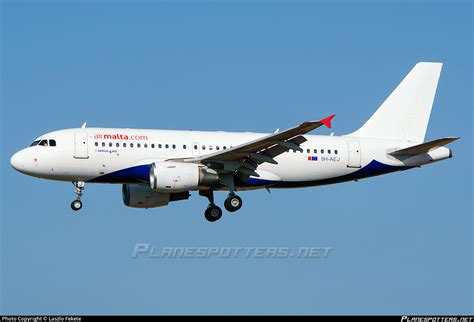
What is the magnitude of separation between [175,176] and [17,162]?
677cm

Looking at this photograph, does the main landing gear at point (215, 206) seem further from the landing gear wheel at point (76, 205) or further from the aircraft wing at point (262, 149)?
the landing gear wheel at point (76, 205)

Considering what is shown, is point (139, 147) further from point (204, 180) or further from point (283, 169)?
point (283, 169)

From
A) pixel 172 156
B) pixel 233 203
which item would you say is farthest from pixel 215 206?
pixel 172 156

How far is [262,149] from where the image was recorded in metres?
43.9

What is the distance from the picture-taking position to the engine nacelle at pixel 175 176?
43.1 metres

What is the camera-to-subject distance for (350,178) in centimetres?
4741

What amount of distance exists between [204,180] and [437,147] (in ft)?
35.2

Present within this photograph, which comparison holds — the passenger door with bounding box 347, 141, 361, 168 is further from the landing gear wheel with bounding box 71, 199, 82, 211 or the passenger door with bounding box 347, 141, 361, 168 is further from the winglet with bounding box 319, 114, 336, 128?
the landing gear wheel with bounding box 71, 199, 82, 211

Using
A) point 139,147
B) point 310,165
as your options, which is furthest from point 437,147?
point 139,147

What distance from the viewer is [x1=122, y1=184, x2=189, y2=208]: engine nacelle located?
47094mm

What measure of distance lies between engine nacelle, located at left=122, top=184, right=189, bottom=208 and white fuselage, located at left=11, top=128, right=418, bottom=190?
2.72 meters

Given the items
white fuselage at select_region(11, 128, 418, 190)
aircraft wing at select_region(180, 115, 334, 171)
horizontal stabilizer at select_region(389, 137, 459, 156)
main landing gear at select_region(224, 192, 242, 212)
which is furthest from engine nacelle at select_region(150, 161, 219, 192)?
horizontal stabilizer at select_region(389, 137, 459, 156)

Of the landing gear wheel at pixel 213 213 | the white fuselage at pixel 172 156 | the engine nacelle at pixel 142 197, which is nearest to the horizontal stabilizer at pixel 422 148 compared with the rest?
the white fuselage at pixel 172 156

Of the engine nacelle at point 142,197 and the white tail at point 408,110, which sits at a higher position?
the white tail at point 408,110
